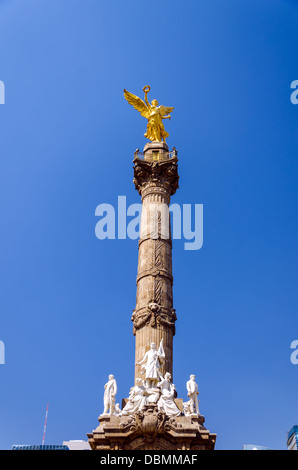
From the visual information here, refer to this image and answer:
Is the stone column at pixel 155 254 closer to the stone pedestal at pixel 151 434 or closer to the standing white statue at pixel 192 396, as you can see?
the standing white statue at pixel 192 396

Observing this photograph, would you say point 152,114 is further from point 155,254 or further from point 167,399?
point 167,399

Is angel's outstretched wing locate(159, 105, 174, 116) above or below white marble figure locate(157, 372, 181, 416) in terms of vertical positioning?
above

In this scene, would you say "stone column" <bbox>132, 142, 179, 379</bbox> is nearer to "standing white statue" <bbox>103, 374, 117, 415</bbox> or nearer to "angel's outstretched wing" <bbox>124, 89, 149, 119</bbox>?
"standing white statue" <bbox>103, 374, 117, 415</bbox>

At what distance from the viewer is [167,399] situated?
2109 cm

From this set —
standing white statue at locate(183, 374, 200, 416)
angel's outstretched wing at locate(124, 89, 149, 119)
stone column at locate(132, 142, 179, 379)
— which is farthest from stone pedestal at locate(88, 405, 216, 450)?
angel's outstretched wing at locate(124, 89, 149, 119)

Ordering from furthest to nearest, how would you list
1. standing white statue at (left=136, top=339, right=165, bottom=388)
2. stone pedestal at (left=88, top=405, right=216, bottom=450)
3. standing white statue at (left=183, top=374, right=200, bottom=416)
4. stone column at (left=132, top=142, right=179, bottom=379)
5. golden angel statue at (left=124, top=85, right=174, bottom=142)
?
golden angel statue at (left=124, top=85, right=174, bottom=142) < stone column at (left=132, top=142, right=179, bottom=379) < standing white statue at (left=136, top=339, right=165, bottom=388) < standing white statue at (left=183, top=374, right=200, bottom=416) < stone pedestal at (left=88, top=405, right=216, bottom=450)

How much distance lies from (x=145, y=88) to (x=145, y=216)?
8.89 metres

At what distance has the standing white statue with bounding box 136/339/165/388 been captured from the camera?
71.8 ft

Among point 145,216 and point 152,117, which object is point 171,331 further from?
point 152,117

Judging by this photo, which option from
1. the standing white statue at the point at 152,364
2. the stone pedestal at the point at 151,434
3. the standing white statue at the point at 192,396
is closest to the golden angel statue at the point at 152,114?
the standing white statue at the point at 152,364

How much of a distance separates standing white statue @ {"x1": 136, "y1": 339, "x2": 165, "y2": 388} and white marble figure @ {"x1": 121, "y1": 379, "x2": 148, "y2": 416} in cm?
51

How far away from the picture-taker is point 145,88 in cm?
3209
